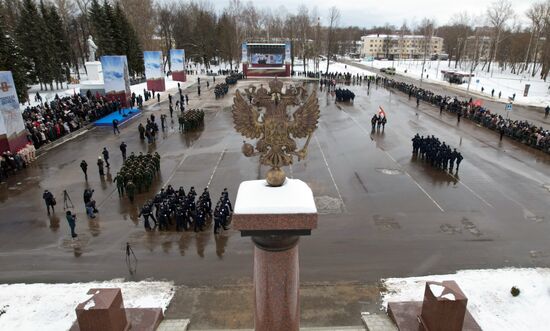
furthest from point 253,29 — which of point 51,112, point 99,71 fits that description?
point 51,112

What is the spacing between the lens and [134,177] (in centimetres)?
1476

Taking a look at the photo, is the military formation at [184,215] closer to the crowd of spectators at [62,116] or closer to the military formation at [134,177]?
→ the military formation at [134,177]

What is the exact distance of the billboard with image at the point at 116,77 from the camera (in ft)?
97.2

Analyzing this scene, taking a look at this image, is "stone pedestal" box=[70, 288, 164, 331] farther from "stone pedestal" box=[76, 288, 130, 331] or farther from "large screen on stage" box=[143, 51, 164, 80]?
"large screen on stage" box=[143, 51, 164, 80]

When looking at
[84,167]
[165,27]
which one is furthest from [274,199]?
[165,27]

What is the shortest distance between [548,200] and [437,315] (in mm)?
10941

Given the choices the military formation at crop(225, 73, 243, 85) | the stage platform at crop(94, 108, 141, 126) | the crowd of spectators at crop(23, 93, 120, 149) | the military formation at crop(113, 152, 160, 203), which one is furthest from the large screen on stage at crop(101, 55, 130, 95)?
the military formation at crop(225, 73, 243, 85)

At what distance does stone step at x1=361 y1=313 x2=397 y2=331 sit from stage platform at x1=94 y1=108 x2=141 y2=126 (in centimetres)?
2499

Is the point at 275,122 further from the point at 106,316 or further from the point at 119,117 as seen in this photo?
the point at 119,117

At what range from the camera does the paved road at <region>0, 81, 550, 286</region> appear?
10.2 metres

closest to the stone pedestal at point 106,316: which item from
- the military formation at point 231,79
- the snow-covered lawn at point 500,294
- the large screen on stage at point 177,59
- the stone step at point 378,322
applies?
the stone step at point 378,322

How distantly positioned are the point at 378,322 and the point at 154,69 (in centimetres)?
3898

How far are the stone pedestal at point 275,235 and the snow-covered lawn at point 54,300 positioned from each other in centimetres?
382

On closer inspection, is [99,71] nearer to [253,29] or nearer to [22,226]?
[22,226]
